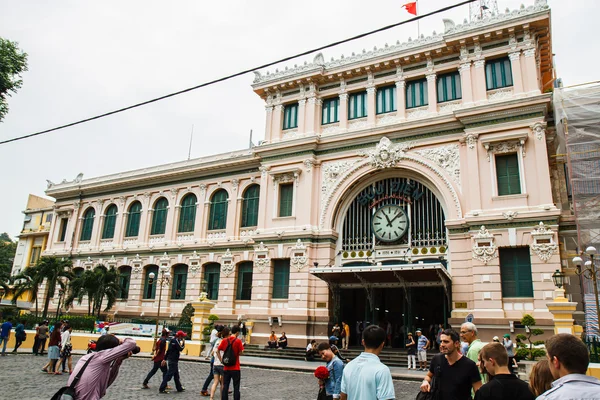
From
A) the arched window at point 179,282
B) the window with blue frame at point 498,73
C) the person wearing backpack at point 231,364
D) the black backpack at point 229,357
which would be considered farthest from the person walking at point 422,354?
the arched window at point 179,282

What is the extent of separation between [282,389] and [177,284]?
69.4 feet

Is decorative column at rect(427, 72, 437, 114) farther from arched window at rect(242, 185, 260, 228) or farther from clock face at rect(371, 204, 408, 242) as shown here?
arched window at rect(242, 185, 260, 228)

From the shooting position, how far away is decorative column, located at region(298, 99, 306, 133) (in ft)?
95.0

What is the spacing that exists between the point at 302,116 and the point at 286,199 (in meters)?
5.41

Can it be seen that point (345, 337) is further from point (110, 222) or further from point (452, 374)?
point (110, 222)

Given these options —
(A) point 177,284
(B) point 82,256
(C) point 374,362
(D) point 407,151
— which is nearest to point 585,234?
(D) point 407,151

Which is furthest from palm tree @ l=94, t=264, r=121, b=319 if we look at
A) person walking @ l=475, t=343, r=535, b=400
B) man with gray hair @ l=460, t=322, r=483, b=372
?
person walking @ l=475, t=343, r=535, b=400

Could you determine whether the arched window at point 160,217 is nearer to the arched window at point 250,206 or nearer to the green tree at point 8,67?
the arched window at point 250,206

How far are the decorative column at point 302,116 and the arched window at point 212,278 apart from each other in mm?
11400

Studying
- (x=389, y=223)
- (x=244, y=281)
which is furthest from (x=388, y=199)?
(x=244, y=281)

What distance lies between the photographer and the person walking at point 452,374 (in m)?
5.30

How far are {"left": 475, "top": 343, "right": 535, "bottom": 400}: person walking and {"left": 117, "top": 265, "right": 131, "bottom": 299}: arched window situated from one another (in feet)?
114

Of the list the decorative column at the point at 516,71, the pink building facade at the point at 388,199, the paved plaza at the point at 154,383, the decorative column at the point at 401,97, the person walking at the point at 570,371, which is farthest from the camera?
the decorative column at the point at 401,97

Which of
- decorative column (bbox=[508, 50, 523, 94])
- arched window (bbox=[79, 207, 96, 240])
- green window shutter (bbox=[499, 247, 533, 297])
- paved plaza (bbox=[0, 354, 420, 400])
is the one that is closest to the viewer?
paved plaza (bbox=[0, 354, 420, 400])
